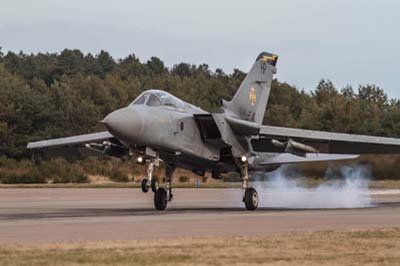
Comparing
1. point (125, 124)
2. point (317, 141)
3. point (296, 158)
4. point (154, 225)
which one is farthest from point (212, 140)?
point (154, 225)

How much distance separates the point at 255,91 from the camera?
29.3 m

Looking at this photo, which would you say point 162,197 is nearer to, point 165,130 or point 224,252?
point 165,130

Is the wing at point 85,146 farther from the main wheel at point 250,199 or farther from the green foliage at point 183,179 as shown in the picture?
the green foliage at point 183,179

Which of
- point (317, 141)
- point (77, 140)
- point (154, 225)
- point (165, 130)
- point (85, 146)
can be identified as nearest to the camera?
point (154, 225)

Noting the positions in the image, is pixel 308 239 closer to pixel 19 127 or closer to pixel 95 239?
pixel 95 239

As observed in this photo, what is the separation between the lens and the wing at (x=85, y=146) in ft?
87.7

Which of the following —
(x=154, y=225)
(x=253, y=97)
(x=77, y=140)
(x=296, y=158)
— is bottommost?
(x=154, y=225)

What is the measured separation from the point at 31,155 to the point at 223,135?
3684cm

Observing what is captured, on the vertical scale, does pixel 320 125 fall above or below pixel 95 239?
above

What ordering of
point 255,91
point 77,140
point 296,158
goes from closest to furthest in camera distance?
1. point 77,140
2. point 255,91
3. point 296,158

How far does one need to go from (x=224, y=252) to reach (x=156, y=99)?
12.2 metres

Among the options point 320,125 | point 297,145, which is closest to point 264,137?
point 297,145

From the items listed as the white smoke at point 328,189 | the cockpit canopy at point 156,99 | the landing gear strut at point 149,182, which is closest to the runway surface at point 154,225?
the landing gear strut at point 149,182

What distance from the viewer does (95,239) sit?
14914 mm
